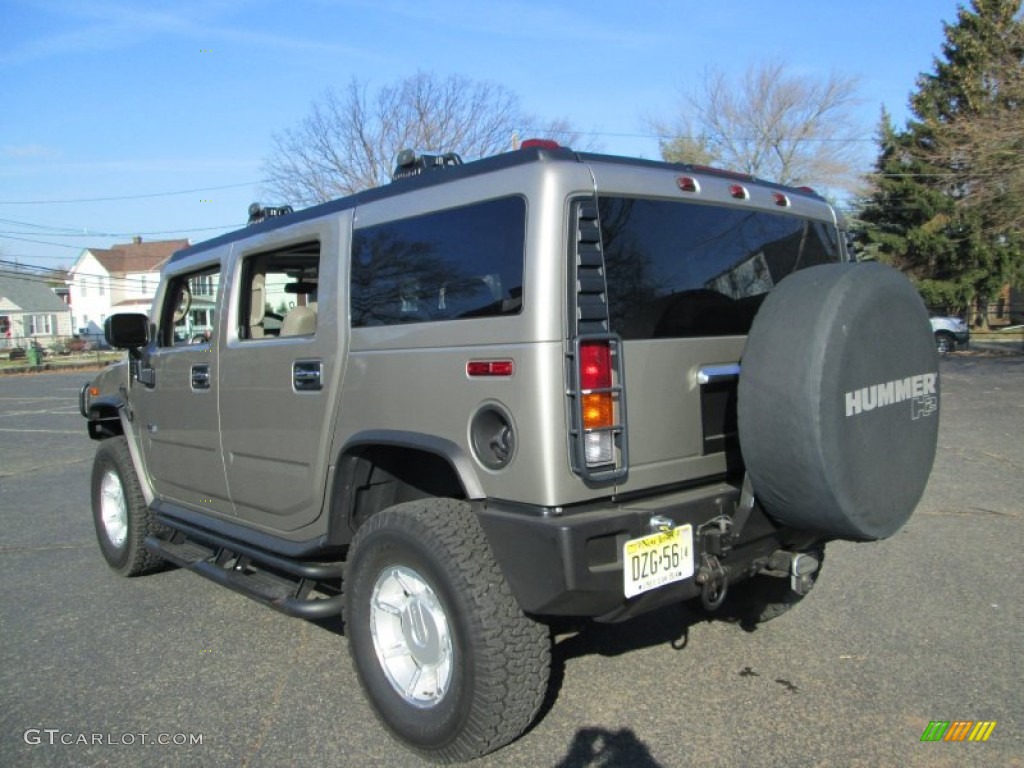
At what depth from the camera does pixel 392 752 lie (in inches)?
123

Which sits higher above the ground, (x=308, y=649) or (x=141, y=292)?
(x=141, y=292)

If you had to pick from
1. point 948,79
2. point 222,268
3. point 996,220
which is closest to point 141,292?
point 948,79

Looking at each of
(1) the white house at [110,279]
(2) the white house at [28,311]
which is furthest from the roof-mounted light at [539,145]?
(1) the white house at [110,279]

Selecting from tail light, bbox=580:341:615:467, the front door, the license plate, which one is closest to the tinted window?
tail light, bbox=580:341:615:467

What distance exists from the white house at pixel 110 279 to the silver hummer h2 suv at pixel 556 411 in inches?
2982

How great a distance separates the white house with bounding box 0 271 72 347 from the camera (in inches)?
2489

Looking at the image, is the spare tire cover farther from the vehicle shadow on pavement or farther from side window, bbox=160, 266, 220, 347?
side window, bbox=160, 266, 220, 347

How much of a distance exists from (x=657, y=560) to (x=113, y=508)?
4184 millimetres

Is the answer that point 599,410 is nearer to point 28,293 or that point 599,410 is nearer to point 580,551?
point 580,551

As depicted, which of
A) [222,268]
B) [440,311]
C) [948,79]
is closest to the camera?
[440,311]

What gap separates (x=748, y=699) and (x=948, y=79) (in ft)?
115

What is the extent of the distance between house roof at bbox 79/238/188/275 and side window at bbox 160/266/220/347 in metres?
76.5

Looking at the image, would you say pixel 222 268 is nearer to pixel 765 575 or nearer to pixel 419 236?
pixel 419 236

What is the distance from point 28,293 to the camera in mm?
68312
